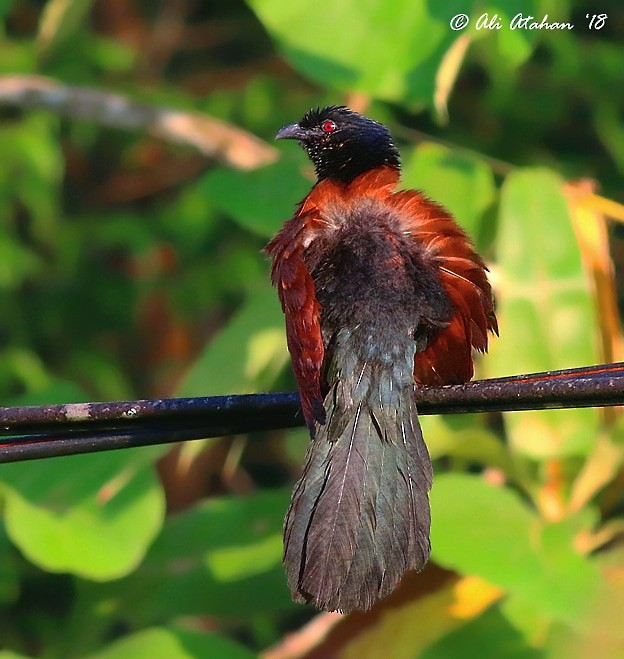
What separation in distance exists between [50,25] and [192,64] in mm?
2884

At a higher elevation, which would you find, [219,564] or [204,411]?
[219,564]

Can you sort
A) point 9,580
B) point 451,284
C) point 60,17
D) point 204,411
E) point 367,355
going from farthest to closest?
1. point 9,580
2. point 60,17
3. point 451,284
4. point 367,355
5. point 204,411

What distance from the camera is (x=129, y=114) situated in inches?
176

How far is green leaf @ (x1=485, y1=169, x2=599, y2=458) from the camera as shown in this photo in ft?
9.59

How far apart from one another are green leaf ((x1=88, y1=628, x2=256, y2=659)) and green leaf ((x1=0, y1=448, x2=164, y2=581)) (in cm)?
19

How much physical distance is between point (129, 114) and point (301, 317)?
7.92ft

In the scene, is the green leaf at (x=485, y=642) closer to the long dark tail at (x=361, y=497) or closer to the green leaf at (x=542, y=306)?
the green leaf at (x=542, y=306)

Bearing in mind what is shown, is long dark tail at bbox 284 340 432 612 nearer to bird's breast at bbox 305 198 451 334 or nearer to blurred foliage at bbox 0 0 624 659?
bird's breast at bbox 305 198 451 334

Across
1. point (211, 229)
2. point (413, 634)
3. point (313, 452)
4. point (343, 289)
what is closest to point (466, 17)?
point (343, 289)

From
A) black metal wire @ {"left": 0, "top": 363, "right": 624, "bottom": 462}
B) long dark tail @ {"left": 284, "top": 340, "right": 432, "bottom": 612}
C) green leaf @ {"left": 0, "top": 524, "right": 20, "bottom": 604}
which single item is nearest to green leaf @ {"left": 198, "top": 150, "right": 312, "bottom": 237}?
long dark tail @ {"left": 284, "top": 340, "right": 432, "bottom": 612}

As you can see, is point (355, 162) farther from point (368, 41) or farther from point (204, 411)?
point (204, 411)

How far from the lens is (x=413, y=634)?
3.07m

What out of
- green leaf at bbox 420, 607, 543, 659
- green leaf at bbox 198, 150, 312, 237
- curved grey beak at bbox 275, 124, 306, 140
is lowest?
green leaf at bbox 420, 607, 543, 659

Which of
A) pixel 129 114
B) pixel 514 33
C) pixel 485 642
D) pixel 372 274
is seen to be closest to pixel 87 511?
pixel 485 642
